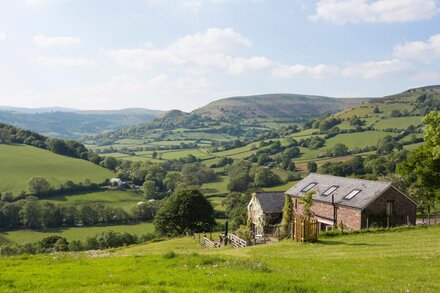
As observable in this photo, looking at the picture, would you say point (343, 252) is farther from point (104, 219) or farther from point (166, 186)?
point (166, 186)

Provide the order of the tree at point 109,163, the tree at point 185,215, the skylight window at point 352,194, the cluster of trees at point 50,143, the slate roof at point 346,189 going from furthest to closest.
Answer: the cluster of trees at point 50,143 < the tree at point 109,163 < the tree at point 185,215 < the skylight window at point 352,194 < the slate roof at point 346,189

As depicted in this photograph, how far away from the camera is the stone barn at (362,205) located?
4403 centimetres

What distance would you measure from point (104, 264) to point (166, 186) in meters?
124

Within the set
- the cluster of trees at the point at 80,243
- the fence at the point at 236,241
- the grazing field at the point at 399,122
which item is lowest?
the cluster of trees at the point at 80,243

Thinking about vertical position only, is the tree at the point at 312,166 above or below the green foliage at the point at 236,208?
above

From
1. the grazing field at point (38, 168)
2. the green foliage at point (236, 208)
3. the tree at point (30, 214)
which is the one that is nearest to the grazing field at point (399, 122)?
the green foliage at point (236, 208)

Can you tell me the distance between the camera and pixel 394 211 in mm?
45812

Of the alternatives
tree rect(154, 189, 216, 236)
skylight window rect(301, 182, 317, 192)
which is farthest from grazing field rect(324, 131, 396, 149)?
skylight window rect(301, 182, 317, 192)

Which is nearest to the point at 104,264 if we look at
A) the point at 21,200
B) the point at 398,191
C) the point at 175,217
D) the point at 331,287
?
the point at 331,287

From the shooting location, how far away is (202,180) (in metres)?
148

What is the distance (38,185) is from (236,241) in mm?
86240

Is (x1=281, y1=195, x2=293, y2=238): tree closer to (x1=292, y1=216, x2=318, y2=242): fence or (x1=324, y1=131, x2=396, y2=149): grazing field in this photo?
(x1=292, y1=216, x2=318, y2=242): fence

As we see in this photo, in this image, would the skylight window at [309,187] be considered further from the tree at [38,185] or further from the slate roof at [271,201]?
the tree at [38,185]

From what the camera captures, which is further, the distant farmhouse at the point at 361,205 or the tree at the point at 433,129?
the distant farmhouse at the point at 361,205
